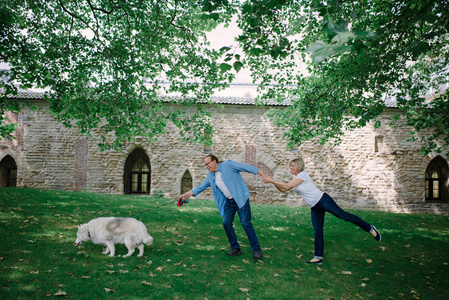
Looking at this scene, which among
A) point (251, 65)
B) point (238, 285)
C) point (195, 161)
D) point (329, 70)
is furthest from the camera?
point (195, 161)

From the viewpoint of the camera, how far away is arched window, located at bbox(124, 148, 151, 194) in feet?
50.6

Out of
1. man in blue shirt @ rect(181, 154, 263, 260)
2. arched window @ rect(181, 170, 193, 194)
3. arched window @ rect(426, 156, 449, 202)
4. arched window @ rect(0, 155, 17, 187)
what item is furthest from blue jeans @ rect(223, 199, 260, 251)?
arched window @ rect(0, 155, 17, 187)

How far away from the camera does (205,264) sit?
4.53m

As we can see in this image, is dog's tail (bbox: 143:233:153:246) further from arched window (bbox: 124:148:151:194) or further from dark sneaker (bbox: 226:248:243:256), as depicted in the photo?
arched window (bbox: 124:148:151:194)

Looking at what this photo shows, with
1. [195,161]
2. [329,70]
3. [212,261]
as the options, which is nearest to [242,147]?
[195,161]

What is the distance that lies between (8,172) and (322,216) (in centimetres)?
1710

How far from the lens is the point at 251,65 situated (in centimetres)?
850

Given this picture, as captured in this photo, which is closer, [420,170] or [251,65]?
[251,65]

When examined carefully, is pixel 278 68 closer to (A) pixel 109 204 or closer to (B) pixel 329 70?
(B) pixel 329 70

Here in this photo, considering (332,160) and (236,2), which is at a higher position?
(236,2)

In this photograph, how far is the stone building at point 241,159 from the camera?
14.6 m

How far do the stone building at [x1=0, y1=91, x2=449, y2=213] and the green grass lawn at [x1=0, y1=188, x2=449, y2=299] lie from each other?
286 inches

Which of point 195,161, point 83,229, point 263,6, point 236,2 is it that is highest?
point 236,2

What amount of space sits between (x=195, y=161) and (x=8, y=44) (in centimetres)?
970
